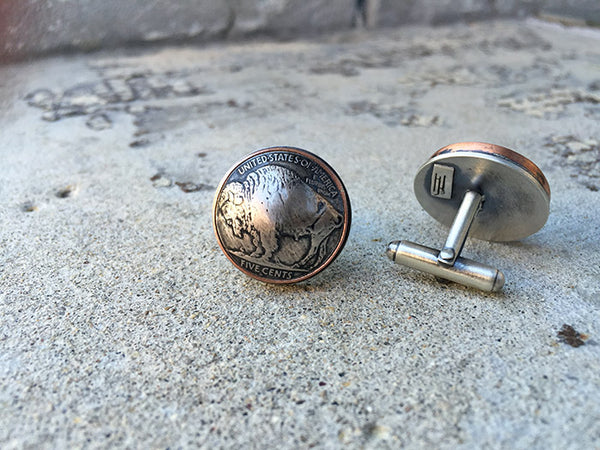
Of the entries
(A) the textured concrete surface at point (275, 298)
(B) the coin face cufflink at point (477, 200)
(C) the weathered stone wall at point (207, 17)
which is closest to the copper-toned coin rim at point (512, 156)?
(B) the coin face cufflink at point (477, 200)

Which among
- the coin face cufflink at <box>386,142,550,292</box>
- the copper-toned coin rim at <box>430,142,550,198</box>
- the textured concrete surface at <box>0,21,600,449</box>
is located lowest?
the textured concrete surface at <box>0,21,600,449</box>

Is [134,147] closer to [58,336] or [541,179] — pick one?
[58,336]

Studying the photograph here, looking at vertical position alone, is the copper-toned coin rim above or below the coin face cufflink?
above

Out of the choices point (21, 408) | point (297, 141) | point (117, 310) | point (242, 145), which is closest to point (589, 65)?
point (297, 141)

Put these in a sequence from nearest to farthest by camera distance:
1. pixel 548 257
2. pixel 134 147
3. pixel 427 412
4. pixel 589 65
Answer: pixel 427 412, pixel 548 257, pixel 134 147, pixel 589 65

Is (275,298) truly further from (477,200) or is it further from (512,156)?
(512,156)

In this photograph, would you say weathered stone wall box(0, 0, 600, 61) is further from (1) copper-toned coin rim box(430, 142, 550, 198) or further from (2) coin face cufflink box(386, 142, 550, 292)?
(1) copper-toned coin rim box(430, 142, 550, 198)

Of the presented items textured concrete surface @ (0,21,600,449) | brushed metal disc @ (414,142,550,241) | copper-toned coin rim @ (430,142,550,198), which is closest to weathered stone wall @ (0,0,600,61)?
textured concrete surface @ (0,21,600,449)
